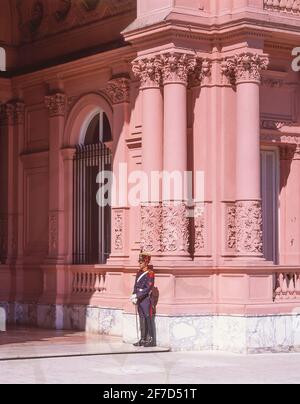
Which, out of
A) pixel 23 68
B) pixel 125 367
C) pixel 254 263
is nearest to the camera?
pixel 125 367

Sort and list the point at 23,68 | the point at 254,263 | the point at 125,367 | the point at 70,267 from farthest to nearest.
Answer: the point at 23,68 → the point at 70,267 → the point at 254,263 → the point at 125,367

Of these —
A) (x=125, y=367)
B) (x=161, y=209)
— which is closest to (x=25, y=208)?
(x=161, y=209)

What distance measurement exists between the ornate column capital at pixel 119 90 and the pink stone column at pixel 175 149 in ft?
8.09

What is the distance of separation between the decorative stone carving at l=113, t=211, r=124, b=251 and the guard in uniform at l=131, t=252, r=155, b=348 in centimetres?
242

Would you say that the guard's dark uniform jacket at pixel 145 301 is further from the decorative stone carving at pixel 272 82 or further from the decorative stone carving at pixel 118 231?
the decorative stone carving at pixel 272 82

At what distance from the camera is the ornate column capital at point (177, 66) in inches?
915

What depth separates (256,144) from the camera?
23203 mm

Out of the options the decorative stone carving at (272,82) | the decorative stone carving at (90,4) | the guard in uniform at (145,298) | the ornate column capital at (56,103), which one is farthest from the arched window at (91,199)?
the decorative stone carving at (272,82)

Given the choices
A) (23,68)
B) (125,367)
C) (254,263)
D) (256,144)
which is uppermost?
(23,68)

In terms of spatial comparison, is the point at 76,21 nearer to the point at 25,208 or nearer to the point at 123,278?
the point at 25,208

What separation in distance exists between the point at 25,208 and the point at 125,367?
34.9ft

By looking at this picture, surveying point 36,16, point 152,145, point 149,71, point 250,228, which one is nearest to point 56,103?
point 36,16

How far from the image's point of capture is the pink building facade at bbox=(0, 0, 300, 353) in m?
23.1

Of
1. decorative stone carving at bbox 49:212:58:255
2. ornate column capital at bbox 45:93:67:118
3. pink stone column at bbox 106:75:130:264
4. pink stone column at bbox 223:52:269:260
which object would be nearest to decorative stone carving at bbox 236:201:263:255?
pink stone column at bbox 223:52:269:260
